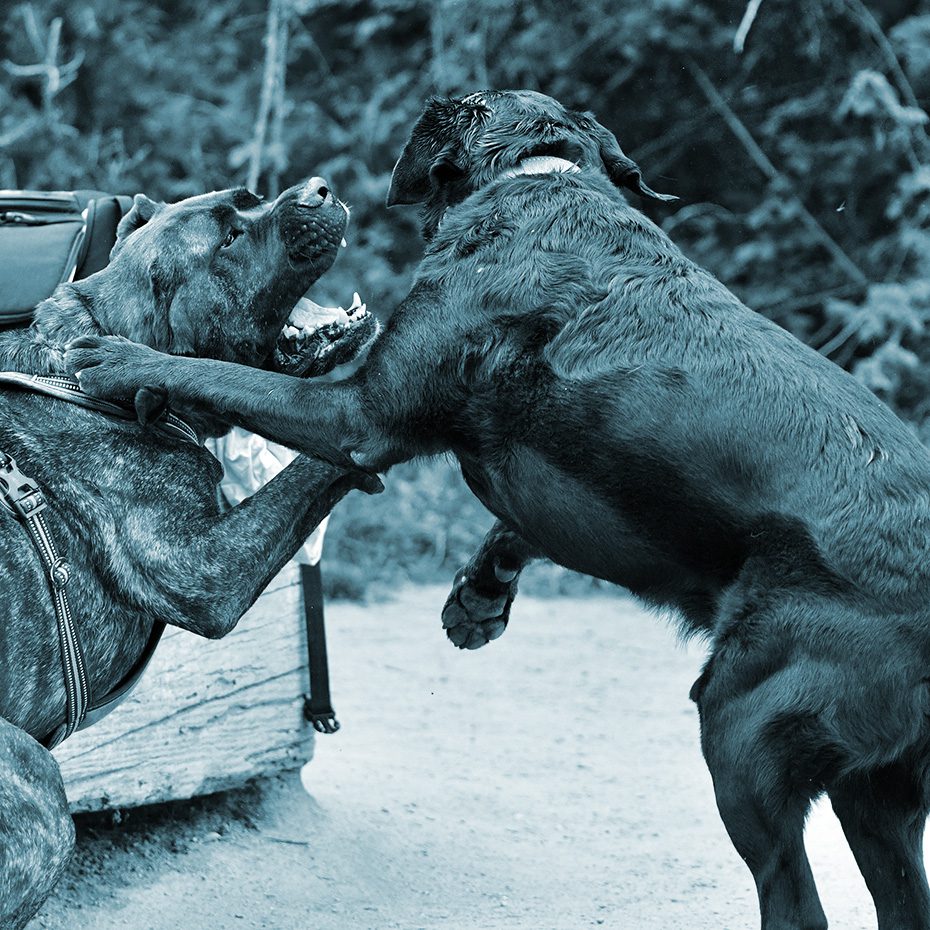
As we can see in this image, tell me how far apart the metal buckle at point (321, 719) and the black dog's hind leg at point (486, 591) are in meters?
0.77

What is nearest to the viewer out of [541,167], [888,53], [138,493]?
[541,167]

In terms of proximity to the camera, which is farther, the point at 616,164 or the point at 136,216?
the point at 136,216

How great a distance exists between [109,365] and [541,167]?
42.6 inches

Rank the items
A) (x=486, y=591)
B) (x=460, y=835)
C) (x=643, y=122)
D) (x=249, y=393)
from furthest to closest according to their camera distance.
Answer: (x=643, y=122), (x=460, y=835), (x=486, y=591), (x=249, y=393)

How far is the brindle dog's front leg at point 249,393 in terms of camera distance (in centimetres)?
281

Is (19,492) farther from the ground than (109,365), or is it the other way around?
(109,365)

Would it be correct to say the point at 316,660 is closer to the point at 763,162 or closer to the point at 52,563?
the point at 52,563

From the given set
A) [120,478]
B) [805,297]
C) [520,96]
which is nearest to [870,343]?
[805,297]

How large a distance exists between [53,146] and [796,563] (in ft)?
23.6

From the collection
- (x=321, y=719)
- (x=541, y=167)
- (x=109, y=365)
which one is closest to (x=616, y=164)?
(x=541, y=167)

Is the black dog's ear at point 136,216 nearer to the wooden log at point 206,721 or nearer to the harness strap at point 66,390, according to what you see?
the harness strap at point 66,390

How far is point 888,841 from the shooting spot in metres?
2.64

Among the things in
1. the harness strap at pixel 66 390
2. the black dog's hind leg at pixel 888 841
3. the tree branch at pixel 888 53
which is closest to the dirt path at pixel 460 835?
the black dog's hind leg at pixel 888 841

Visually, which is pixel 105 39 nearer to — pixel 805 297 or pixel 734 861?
pixel 805 297
